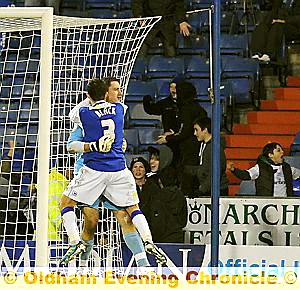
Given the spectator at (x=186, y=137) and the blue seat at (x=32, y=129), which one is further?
the spectator at (x=186, y=137)

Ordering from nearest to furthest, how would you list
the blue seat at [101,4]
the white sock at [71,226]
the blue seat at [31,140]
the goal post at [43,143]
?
the goal post at [43,143], the white sock at [71,226], the blue seat at [31,140], the blue seat at [101,4]

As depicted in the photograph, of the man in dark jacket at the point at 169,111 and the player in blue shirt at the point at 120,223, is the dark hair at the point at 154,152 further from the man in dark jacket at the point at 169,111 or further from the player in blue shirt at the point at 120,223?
the player in blue shirt at the point at 120,223

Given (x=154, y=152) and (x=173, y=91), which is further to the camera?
(x=173, y=91)

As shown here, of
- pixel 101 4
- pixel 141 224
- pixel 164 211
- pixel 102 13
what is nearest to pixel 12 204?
pixel 141 224

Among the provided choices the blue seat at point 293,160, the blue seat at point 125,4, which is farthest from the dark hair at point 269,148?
the blue seat at point 125,4

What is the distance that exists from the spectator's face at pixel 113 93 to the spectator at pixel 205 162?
2.78 feet

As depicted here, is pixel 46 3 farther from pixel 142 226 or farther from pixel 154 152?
pixel 142 226

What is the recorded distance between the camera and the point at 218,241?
550cm

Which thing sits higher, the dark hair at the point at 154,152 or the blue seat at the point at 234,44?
the blue seat at the point at 234,44

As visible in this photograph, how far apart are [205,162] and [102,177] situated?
3.04 ft

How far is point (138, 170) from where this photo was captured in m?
5.91

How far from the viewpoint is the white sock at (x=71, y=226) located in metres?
5.33

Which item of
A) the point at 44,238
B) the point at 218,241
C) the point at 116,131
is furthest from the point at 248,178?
the point at 44,238

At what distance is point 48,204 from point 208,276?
886mm
